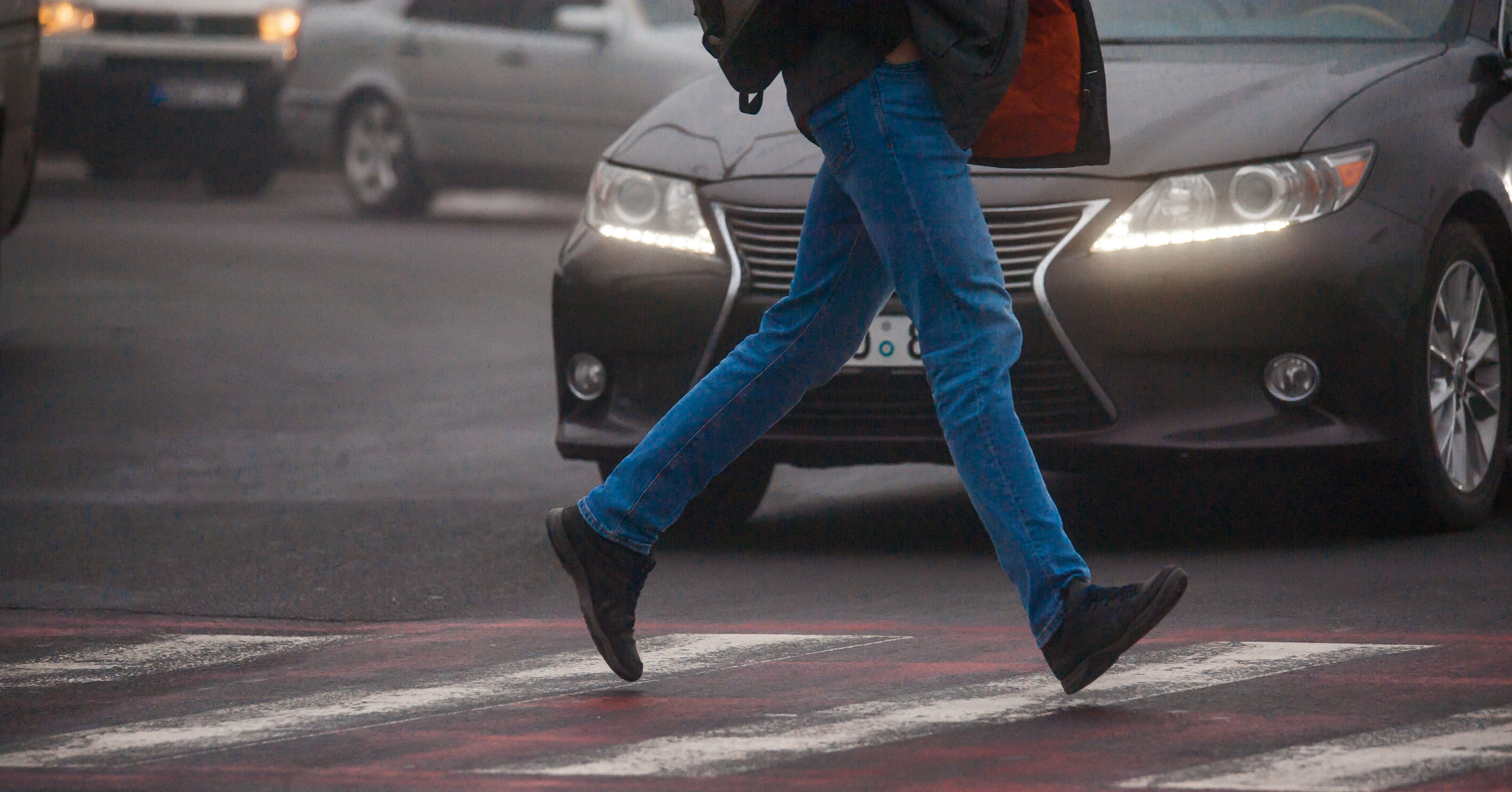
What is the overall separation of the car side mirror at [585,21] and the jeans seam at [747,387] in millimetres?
11819

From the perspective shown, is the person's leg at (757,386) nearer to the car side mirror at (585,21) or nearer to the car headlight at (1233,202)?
the car headlight at (1233,202)

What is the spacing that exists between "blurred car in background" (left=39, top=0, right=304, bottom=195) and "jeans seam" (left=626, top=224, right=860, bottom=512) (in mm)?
14887

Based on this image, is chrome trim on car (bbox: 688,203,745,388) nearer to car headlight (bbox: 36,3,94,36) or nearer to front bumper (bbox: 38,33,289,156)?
front bumper (bbox: 38,33,289,156)

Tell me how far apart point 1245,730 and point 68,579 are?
3.08 meters

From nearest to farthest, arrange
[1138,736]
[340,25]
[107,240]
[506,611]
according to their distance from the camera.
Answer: [1138,736], [506,611], [107,240], [340,25]

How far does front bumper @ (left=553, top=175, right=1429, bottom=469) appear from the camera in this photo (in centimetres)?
599

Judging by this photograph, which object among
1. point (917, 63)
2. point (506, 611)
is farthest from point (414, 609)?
point (917, 63)

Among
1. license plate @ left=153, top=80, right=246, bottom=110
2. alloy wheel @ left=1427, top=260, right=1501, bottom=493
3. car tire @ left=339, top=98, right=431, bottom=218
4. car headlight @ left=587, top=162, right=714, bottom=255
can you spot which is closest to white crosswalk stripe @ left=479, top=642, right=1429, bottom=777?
alloy wheel @ left=1427, top=260, right=1501, bottom=493

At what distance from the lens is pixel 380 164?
18.5 metres

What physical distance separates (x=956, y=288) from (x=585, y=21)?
12356 millimetres

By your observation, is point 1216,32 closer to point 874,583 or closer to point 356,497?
point 874,583

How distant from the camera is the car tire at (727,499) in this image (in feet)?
21.9

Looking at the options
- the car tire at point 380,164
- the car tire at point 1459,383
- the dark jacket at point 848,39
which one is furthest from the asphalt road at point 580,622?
the car tire at point 380,164

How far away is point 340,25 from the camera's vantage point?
18.4 m
